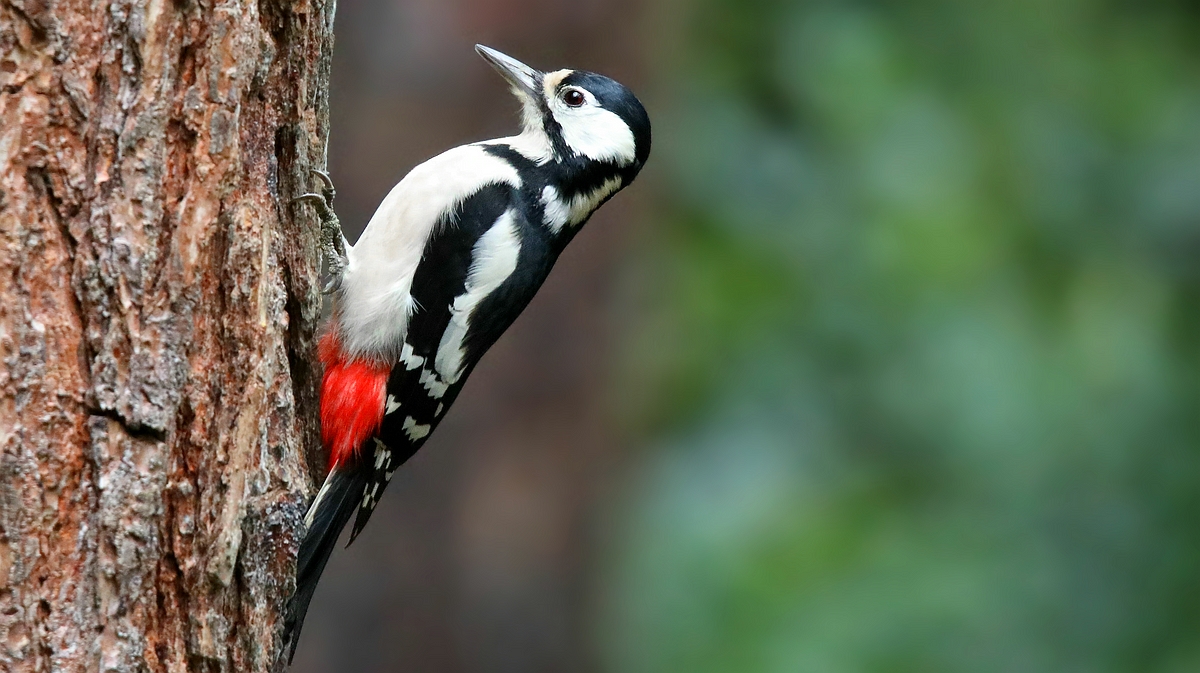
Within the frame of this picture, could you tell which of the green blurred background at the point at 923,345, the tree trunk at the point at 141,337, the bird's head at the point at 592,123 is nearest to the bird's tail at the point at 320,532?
the tree trunk at the point at 141,337

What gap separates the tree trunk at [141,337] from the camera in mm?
2256

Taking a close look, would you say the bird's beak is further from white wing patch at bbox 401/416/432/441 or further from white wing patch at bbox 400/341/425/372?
white wing patch at bbox 401/416/432/441

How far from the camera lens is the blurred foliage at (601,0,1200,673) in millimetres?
7141

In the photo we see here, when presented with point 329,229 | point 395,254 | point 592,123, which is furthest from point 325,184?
point 592,123

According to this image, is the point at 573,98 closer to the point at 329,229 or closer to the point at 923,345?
the point at 329,229

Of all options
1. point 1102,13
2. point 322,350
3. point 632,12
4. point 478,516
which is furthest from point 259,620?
point 1102,13

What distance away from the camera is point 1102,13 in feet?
25.9

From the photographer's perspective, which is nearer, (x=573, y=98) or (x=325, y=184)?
(x=325, y=184)

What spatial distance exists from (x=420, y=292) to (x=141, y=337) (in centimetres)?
106

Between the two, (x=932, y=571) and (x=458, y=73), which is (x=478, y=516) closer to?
(x=458, y=73)

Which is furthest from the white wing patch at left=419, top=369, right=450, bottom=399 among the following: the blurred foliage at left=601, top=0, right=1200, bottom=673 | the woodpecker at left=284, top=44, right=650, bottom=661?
the blurred foliage at left=601, top=0, right=1200, bottom=673

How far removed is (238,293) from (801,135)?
5.19m

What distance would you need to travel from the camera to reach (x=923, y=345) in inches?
293

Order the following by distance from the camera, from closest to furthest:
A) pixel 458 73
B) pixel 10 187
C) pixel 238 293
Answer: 1. pixel 10 187
2. pixel 238 293
3. pixel 458 73
